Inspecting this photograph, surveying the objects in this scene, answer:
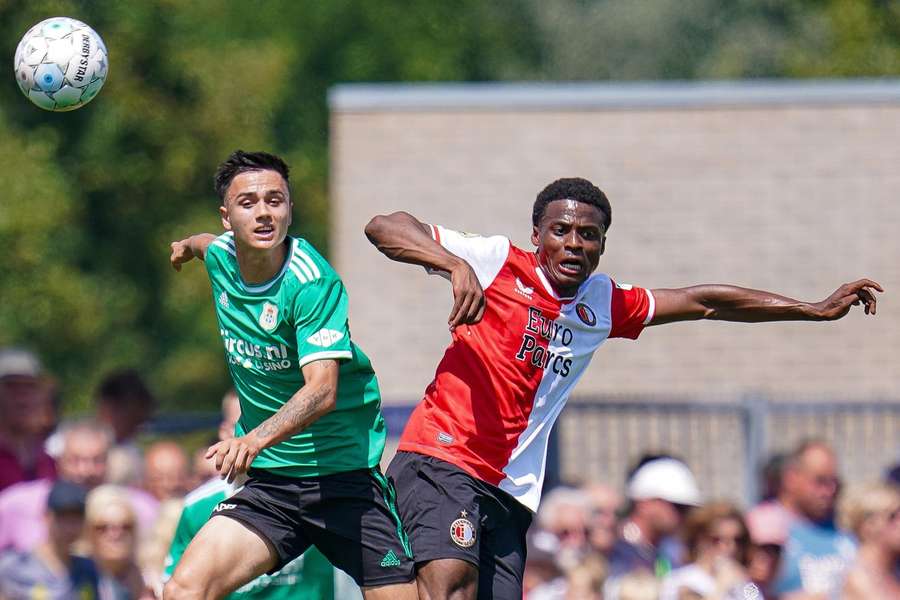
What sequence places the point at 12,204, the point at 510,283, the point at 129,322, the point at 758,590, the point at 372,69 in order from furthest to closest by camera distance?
the point at 372,69, the point at 129,322, the point at 12,204, the point at 758,590, the point at 510,283

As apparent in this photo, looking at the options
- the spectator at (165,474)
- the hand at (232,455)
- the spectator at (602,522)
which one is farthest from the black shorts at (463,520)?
the spectator at (165,474)

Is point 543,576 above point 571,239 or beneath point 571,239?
beneath

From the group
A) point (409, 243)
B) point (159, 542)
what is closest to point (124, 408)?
point (159, 542)

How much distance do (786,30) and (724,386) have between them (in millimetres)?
25031

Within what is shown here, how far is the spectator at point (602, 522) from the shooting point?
32.8 ft

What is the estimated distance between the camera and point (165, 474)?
1008cm

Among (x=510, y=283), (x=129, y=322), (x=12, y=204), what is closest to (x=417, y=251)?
(x=510, y=283)

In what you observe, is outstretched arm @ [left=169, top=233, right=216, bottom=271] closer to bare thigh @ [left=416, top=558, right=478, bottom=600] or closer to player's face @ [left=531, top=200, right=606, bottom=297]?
player's face @ [left=531, top=200, right=606, bottom=297]

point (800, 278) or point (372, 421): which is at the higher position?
point (800, 278)

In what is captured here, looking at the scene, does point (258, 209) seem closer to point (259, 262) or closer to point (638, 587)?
point (259, 262)

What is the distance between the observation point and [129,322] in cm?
3297

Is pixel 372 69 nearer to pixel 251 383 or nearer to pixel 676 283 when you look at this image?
pixel 676 283

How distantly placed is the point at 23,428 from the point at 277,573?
3.14m

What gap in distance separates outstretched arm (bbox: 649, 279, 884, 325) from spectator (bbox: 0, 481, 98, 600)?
11.7ft
